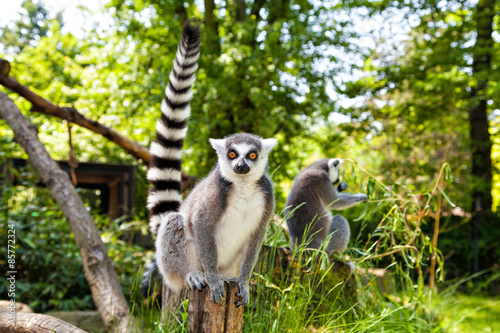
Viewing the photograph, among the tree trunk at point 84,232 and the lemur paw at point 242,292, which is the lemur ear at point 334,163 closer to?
the lemur paw at point 242,292

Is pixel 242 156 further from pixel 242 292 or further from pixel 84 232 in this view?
pixel 84 232

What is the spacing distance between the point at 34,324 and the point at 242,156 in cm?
167

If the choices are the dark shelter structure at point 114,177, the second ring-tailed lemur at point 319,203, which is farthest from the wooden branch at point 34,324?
the dark shelter structure at point 114,177

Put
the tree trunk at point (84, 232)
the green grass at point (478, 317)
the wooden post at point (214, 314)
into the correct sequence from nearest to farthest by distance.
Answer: the wooden post at point (214, 314) < the tree trunk at point (84, 232) < the green grass at point (478, 317)

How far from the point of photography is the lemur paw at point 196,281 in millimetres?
2580

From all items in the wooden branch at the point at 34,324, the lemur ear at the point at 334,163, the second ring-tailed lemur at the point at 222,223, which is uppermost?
the lemur ear at the point at 334,163

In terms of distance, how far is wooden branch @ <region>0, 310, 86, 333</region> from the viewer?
2.45 m

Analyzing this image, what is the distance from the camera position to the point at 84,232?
4180mm

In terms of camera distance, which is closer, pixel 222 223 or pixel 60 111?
pixel 222 223

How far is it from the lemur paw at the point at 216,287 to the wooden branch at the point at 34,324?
801 mm

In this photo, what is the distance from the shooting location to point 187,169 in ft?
31.9

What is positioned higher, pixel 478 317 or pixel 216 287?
pixel 216 287

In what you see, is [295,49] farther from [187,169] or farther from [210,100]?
[187,169]

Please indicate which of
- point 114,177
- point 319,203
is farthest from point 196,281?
point 114,177
